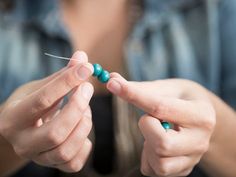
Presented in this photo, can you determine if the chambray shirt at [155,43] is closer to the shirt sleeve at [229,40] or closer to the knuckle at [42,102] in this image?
the shirt sleeve at [229,40]

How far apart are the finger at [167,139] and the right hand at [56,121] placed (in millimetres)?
75

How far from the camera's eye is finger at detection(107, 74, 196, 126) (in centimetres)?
48

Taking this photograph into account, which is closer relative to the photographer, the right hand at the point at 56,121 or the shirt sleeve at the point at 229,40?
the right hand at the point at 56,121

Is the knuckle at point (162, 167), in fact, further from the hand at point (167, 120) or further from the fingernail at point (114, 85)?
the fingernail at point (114, 85)

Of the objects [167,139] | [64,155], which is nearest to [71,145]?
[64,155]

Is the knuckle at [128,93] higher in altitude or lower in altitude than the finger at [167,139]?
higher

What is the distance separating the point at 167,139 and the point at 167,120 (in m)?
0.03

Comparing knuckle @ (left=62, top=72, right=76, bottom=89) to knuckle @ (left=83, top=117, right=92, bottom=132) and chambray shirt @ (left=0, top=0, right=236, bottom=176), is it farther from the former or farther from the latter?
chambray shirt @ (left=0, top=0, right=236, bottom=176)

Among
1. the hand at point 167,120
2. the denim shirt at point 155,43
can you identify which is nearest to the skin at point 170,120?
the hand at point 167,120

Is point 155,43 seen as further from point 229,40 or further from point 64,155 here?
point 64,155

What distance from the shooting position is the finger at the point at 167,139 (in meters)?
0.47

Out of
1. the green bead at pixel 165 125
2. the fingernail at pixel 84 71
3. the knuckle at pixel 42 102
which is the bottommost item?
the green bead at pixel 165 125

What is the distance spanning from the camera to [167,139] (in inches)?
18.6

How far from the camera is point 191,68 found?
737 millimetres
